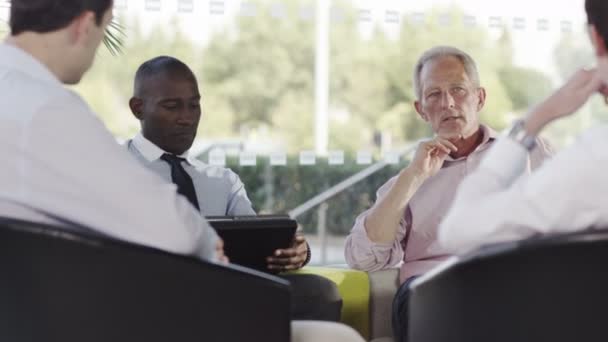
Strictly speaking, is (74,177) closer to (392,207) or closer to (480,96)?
(392,207)

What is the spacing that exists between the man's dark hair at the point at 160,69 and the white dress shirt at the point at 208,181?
0.19 m

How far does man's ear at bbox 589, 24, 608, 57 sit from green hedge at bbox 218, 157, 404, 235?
14.4 feet

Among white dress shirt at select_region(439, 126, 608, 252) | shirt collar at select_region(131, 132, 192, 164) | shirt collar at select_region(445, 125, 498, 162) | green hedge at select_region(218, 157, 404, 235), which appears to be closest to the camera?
white dress shirt at select_region(439, 126, 608, 252)

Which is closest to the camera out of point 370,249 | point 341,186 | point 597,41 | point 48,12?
point 597,41

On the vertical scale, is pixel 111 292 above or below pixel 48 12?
below

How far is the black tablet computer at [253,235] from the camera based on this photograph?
3322 millimetres

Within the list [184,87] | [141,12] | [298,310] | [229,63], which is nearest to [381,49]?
[229,63]

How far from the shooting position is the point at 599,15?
2.33 metres

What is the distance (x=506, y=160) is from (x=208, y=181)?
1909 millimetres

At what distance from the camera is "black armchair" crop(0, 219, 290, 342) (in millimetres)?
2316

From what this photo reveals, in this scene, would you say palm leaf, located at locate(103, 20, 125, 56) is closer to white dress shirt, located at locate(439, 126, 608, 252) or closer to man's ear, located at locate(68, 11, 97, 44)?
man's ear, located at locate(68, 11, 97, 44)

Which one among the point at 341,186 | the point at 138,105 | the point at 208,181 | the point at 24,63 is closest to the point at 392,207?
the point at 208,181

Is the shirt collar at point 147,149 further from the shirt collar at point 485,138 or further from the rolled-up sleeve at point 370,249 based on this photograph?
the shirt collar at point 485,138

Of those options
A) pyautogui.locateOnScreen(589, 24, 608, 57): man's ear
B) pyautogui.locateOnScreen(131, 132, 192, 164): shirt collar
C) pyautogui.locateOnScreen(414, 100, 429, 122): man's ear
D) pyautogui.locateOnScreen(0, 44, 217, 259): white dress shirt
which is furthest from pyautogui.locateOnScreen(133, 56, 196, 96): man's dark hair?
pyautogui.locateOnScreen(589, 24, 608, 57): man's ear
